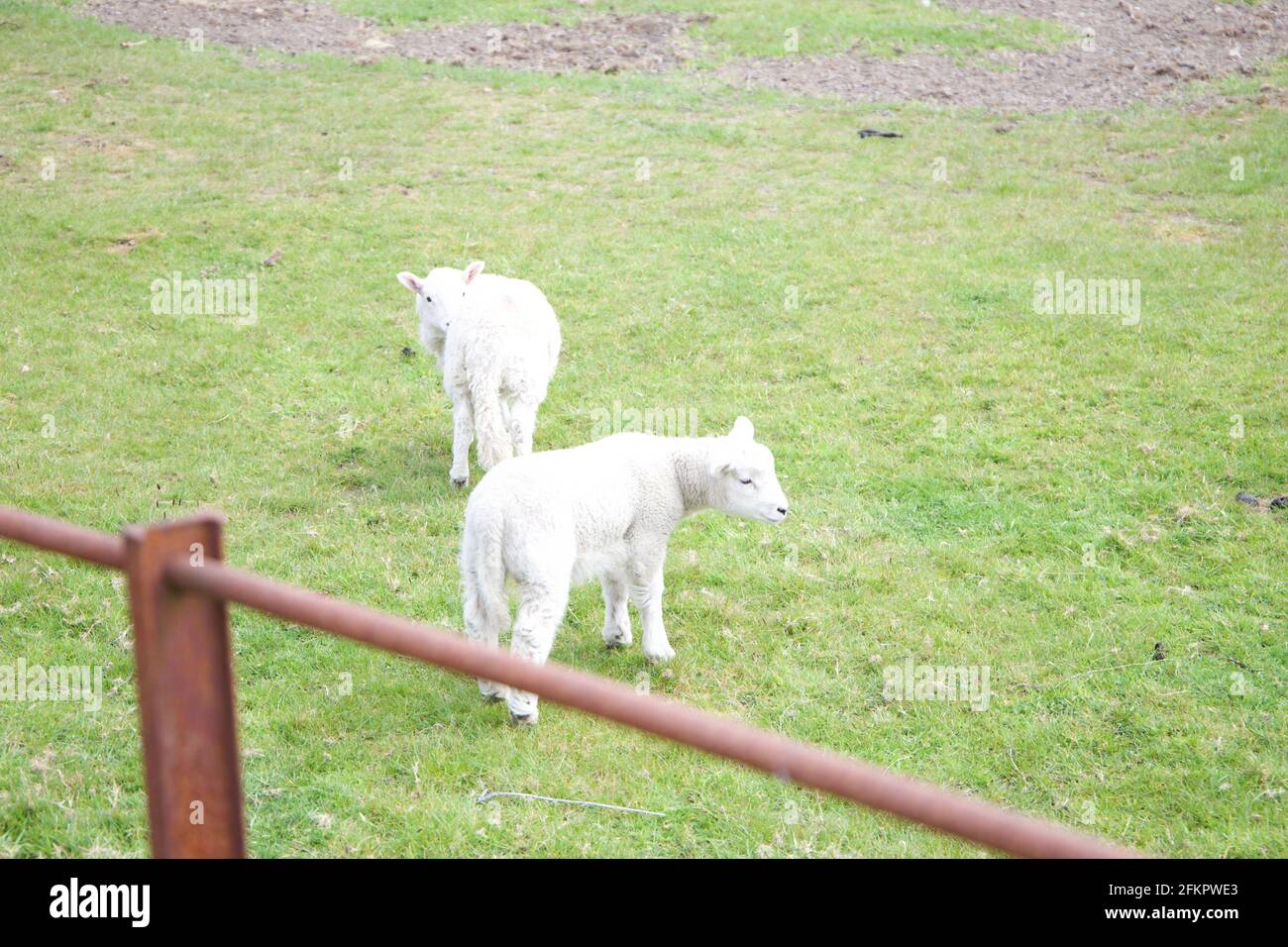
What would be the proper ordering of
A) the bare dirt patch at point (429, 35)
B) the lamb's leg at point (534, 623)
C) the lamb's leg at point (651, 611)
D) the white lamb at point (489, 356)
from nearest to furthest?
the lamb's leg at point (534, 623), the lamb's leg at point (651, 611), the white lamb at point (489, 356), the bare dirt patch at point (429, 35)

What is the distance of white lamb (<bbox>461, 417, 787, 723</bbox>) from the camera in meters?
6.54

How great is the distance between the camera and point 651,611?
7355 millimetres

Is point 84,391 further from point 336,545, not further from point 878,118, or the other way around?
point 878,118

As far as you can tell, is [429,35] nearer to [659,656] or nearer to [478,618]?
[659,656]

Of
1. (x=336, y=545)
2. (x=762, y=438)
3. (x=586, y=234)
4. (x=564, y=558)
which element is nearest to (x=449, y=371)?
(x=336, y=545)

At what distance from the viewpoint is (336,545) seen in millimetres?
8766

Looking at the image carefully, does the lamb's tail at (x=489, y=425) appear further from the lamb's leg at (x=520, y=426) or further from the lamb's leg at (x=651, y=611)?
the lamb's leg at (x=651, y=611)

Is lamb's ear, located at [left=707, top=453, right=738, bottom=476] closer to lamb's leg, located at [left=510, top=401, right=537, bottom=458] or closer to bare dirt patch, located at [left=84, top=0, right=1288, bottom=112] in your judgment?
lamb's leg, located at [left=510, top=401, right=537, bottom=458]

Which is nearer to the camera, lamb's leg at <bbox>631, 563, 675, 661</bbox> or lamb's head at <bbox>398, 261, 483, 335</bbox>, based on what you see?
lamb's leg at <bbox>631, 563, 675, 661</bbox>

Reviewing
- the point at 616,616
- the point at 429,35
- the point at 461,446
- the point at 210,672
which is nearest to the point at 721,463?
the point at 616,616

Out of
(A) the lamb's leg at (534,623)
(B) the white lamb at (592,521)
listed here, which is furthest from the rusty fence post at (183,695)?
(A) the lamb's leg at (534,623)

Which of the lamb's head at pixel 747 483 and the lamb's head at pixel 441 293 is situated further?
the lamb's head at pixel 441 293

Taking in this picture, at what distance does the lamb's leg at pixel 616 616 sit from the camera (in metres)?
7.52

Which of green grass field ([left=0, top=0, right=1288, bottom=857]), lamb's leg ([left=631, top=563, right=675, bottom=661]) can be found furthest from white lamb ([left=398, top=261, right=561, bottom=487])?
lamb's leg ([left=631, top=563, right=675, bottom=661])
